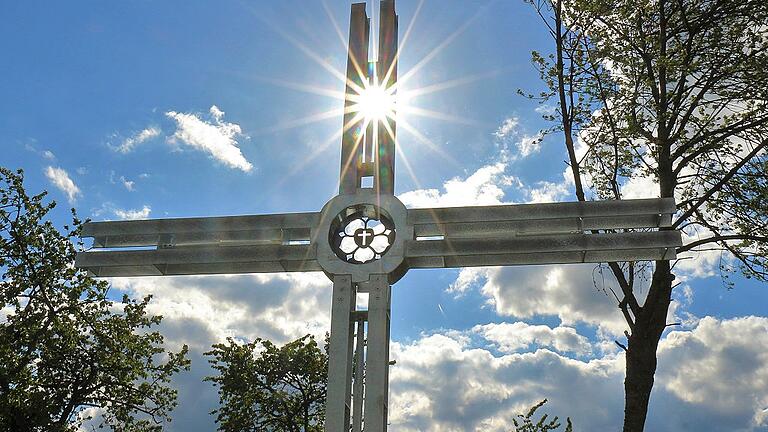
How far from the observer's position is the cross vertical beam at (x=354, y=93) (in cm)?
1084

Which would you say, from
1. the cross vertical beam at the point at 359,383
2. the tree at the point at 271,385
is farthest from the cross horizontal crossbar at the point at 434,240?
the tree at the point at 271,385

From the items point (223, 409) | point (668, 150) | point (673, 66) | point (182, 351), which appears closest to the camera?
point (673, 66)

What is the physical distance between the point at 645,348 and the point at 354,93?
22.0 ft

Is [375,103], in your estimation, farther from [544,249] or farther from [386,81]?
[544,249]

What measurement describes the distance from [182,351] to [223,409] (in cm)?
442

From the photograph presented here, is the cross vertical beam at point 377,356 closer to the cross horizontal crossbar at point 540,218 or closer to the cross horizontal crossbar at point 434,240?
the cross horizontal crossbar at point 434,240

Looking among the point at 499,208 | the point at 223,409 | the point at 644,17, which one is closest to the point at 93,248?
the point at 499,208

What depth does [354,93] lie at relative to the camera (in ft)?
37.7

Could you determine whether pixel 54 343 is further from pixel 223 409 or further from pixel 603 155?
pixel 603 155

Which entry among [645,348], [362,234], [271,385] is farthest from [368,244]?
[271,385]

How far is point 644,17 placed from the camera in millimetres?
14531

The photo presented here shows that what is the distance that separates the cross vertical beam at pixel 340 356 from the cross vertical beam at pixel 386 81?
1.56 meters

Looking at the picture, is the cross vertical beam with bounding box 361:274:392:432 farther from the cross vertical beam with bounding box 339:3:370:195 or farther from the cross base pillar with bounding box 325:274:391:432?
the cross vertical beam with bounding box 339:3:370:195

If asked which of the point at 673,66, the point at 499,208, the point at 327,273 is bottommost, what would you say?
the point at 327,273
